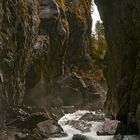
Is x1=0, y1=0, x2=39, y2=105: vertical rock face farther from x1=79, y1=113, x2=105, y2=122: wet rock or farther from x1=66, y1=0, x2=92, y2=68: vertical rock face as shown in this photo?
x1=66, y1=0, x2=92, y2=68: vertical rock face

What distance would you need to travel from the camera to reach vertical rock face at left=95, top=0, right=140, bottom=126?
98.1 feet

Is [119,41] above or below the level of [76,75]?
above

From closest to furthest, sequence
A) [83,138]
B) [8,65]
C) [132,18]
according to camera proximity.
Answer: [83,138] → [132,18] → [8,65]

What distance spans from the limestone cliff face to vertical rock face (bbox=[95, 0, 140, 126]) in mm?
8554

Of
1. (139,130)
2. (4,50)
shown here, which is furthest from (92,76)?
(139,130)

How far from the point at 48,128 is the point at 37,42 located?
15.1m

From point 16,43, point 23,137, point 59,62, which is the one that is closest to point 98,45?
point 59,62

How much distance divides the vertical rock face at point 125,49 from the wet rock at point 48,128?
17.3 ft

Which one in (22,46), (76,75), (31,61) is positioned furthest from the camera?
(76,75)

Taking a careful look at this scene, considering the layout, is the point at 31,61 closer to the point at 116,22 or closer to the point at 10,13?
the point at 10,13

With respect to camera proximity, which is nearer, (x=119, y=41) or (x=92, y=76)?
(x=119, y=41)

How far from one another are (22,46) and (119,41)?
9345 mm

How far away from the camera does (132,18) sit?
30.7 m

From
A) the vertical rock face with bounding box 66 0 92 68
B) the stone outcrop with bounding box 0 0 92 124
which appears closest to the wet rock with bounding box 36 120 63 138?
the stone outcrop with bounding box 0 0 92 124
